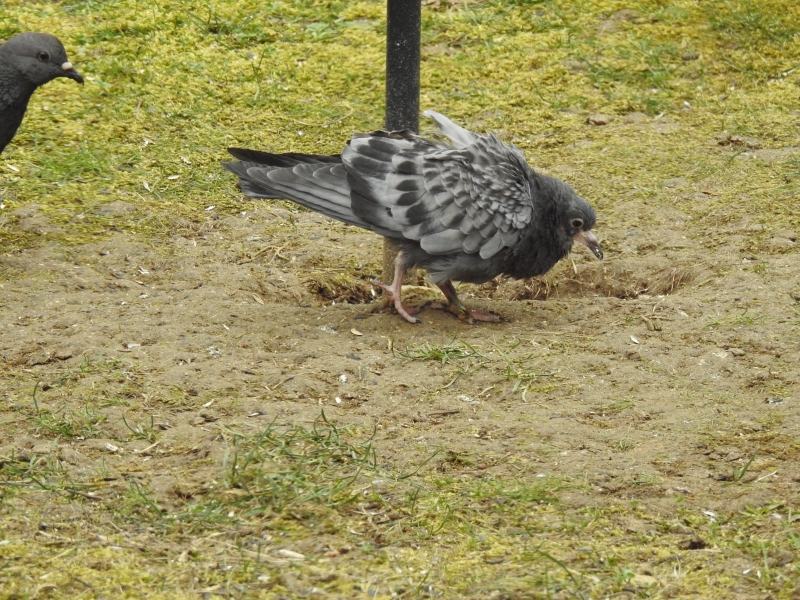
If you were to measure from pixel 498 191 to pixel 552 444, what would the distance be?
78.2 inches

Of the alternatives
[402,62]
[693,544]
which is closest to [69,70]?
[402,62]

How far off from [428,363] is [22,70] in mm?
3373

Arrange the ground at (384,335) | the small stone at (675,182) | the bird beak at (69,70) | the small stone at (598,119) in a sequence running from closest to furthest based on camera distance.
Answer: the ground at (384,335)
the bird beak at (69,70)
the small stone at (675,182)
the small stone at (598,119)

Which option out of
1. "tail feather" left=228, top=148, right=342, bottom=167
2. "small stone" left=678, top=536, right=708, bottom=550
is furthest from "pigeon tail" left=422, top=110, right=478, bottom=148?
"small stone" left=678, top=536, right=708, bottom=550

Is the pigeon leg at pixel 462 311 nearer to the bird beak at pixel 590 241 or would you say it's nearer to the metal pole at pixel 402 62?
the metal pole at pixel 402 62

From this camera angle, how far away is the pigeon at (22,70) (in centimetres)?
632

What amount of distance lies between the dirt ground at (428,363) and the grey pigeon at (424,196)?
35 centimetres

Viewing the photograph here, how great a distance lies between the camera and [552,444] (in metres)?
4.12

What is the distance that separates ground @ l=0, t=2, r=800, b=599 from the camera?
10.9 ft

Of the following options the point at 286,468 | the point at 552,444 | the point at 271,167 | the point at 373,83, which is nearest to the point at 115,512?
the point at 286,468

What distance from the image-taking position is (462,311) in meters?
5.80

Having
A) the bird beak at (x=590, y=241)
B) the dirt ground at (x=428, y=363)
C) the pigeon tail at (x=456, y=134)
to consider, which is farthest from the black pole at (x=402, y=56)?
the bird beak at (x=590, y=241)

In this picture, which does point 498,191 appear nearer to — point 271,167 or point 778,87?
point 271,167

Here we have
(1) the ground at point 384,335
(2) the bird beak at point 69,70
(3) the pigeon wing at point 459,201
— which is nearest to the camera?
(1) the ground at point 384,335
